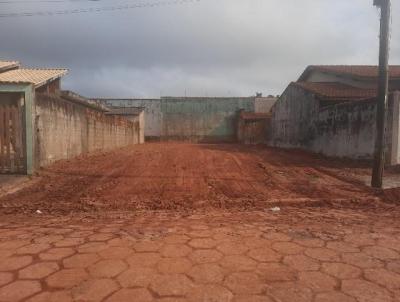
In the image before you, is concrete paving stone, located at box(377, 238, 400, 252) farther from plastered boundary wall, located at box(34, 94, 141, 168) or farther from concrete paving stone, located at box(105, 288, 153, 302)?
plastered boundary wall, located at box(34, 94, 141, 168)

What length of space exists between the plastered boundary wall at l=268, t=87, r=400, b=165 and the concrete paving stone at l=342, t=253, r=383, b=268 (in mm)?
7900

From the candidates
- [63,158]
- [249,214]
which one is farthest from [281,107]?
[249,214]

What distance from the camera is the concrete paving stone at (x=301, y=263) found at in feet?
8.73

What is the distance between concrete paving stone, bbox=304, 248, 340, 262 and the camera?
9.39ft

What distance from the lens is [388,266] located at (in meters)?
2.70

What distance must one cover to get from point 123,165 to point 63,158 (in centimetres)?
200

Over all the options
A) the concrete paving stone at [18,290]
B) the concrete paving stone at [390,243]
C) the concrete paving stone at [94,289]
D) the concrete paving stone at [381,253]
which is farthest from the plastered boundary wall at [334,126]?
the concrete paving stone at [18,290]

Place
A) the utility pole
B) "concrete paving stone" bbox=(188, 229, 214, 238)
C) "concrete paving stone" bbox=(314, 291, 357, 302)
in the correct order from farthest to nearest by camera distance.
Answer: the utility pole → "concrete paving stone" bbox=(188, 229, 214, 238) → "concrete paving stone" bbox=(314, 291, 357, 302)

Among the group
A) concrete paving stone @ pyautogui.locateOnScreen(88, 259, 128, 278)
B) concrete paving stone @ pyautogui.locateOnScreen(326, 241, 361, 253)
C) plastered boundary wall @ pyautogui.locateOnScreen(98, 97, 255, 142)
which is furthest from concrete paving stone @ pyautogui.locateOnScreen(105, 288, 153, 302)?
plastered boundary wall @ pyautogui.locateOnScreen(98, 97, 255, 142)

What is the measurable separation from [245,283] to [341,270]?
0.85m

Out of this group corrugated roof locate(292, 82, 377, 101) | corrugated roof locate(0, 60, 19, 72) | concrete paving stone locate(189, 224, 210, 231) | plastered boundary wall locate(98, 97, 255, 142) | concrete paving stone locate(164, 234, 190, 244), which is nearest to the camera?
concrete paving stone locate(164, 234, 190, 244)

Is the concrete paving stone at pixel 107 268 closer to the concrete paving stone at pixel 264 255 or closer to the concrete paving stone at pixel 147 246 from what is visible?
the concrete paving stone at pixel 147 246

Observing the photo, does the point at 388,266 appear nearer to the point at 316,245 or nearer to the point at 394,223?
the point at 316,245

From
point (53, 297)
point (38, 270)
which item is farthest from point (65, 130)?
point (53, 297)
